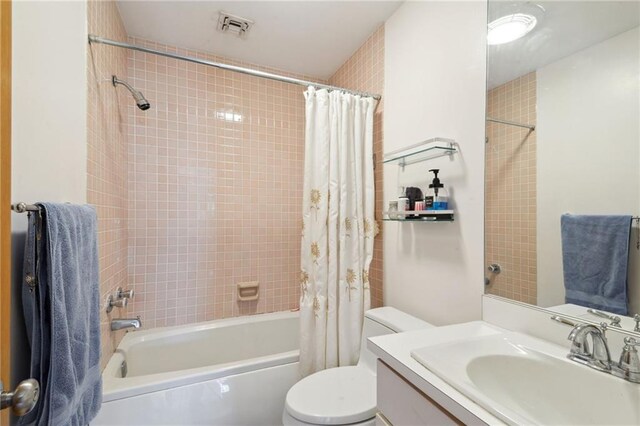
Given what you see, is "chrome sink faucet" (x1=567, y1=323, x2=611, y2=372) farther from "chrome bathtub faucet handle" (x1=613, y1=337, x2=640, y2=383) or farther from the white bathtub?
the white bathtub

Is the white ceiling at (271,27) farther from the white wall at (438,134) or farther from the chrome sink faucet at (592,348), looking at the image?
the chrome sink faucet at (592,348)

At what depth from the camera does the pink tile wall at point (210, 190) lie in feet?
6.44

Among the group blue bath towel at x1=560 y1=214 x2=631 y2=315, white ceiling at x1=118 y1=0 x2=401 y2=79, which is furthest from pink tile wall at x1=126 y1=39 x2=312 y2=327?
blue bath towel at x1=560 y1=214 x2=631 y2=315

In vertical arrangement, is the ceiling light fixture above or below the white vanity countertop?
above

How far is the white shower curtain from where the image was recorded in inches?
62.2

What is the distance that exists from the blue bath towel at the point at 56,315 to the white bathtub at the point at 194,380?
55 centimetres

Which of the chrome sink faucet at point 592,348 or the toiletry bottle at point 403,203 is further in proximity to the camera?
the toiletry bottle at point 403,203

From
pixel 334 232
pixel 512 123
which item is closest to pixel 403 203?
pixel 334 232

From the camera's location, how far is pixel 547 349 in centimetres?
83

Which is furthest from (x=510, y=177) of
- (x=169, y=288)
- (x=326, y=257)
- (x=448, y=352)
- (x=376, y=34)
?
(x=169, y=288)

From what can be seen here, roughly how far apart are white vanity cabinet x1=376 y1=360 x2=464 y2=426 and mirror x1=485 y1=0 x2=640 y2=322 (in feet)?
1.81

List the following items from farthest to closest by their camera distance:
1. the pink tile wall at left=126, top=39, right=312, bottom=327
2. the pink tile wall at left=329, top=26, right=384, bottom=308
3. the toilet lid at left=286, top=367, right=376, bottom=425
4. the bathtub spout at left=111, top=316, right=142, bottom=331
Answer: the pink tile wall at left=126, top=39, right=312, bottom=327, the pink tile wall at left=329, top=26, right=384, bottom=308, the bathtub spout at left=111, top=316, right=142, bottom=331, the toilet lid at left=286, top=367, right=376, bottom=425

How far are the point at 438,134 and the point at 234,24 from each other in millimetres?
1432

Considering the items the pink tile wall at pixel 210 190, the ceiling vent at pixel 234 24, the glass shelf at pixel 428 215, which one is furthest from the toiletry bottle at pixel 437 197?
the ceiling vent at pixel 234 24
